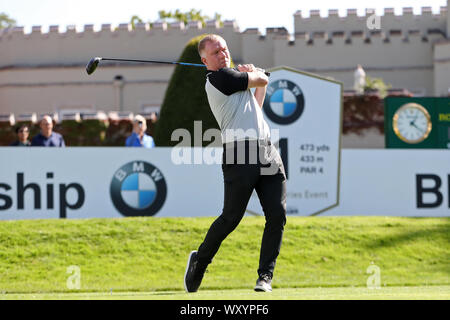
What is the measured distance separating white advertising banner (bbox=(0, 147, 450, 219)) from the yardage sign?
0.51 feet

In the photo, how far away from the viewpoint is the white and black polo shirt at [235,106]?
6.89 m

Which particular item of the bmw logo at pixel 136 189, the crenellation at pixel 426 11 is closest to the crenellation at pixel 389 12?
the crenellation at pixel 426 11

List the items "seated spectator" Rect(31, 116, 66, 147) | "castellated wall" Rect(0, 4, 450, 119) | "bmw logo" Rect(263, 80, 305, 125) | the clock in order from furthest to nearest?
"castellated wall" Rect(0, 4, 450, 119)
the clock
"bmw logo" Rect(263, 80, 305, 125)
"seated spectator" Rect(31, 116, 66, 147)

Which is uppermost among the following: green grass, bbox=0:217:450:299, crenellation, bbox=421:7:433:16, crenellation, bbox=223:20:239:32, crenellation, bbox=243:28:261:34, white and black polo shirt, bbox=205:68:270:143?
crenellation, bbox=421:7:433:16

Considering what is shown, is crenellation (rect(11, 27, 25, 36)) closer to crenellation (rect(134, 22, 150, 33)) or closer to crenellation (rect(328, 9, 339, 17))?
crenellation (rect(134, 22, 150, 33))

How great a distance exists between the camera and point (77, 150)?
→ 14.3m

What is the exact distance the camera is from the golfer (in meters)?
6.93

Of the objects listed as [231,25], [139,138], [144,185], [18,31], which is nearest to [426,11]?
[231,25]

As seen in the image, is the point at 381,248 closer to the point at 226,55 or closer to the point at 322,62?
the point at 226,55

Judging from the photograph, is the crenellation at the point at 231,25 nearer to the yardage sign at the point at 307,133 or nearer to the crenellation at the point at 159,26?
the crenellation at the point at 159,26

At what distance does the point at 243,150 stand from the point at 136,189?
24.7 feet

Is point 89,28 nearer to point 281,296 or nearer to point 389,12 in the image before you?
point 389,12

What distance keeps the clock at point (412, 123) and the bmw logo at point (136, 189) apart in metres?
6.98

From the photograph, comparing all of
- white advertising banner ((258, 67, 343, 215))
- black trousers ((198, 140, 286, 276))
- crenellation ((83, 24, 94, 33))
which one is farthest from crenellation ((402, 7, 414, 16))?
black trousers ((198, 140, 286, 276))
